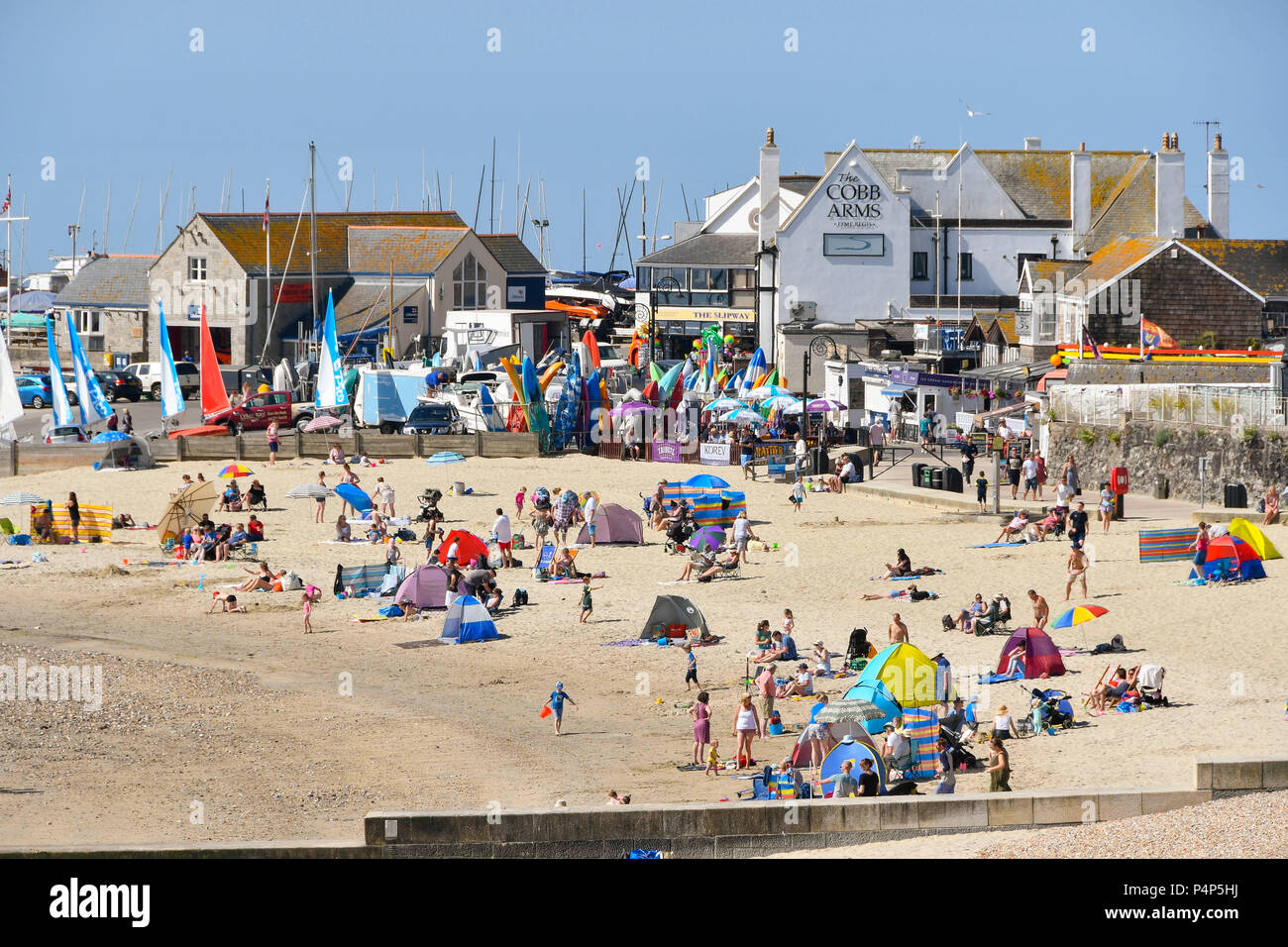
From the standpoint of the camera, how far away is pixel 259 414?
45.3 metres

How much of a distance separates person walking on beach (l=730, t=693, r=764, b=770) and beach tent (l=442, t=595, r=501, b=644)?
725cm

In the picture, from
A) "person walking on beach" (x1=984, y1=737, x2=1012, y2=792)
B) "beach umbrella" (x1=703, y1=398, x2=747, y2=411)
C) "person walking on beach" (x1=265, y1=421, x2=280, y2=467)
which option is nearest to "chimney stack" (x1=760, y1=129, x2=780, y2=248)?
"beach umbrella" (x1=703, y1=398, x2=747, y2=411)

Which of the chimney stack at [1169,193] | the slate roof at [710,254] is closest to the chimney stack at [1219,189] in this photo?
the chimney stack at [1169,193]

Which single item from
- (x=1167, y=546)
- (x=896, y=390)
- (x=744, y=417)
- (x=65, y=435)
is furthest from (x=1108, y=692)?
(x=65, y=435)

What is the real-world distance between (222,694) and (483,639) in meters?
4.26

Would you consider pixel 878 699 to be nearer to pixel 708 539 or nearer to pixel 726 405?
pixel 708 539

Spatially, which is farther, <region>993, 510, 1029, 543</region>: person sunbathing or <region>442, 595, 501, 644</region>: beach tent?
<region>993, 510, 1029, 543</region>: person sunbathing

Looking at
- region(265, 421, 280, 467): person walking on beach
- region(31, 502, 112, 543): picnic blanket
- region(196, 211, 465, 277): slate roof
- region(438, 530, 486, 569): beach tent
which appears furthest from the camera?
region(196, 211, 465, 277): slate roof

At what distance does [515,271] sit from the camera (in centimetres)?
7269

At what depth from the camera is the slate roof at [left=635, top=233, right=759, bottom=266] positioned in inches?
2736

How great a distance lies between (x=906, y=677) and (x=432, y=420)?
27510 mm

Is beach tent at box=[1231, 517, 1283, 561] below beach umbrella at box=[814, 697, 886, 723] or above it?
above

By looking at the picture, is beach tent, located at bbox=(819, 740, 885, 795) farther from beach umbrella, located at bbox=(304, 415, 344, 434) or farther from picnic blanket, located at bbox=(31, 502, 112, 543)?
beach umbrella, located at bbox=(304, 415, 344, 434)
